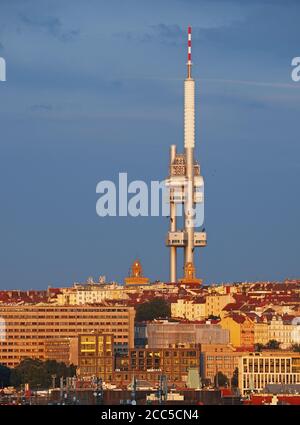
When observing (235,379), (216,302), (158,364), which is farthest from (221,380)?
(216,302)

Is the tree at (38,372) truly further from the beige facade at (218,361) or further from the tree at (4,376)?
the beige facade at (218,361)

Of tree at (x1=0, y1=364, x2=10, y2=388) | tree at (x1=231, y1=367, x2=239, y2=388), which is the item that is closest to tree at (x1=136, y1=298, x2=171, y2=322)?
tree at (x1=231, y1=367, x2=239, y2=388)

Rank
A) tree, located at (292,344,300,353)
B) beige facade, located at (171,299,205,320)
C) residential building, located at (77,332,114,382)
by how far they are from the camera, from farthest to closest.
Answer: beige facade, located at (171,299,205,320) → tree, located at (292,344,300,353) → residential building, located at (77,332,114,382)

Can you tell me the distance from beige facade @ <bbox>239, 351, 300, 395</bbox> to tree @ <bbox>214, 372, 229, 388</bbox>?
352 millimetres

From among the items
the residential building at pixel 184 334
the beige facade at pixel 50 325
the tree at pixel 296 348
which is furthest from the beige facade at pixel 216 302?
the tree at pixel 296 348

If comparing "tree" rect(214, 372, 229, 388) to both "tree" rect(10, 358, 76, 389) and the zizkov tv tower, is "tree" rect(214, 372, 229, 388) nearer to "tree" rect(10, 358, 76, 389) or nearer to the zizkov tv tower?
"tree" rect(10, 358, 76, 389)

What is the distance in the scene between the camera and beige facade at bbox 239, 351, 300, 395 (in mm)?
44562

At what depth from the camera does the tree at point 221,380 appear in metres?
45.1

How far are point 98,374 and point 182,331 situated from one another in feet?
28.3

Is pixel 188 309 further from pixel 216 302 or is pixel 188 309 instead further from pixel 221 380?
pixel 221 380

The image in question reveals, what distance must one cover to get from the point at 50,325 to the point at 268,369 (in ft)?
29.5

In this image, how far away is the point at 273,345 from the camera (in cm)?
5369

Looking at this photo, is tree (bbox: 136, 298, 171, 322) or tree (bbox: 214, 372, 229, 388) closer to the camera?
tree (bbox: 214, 372, 229, 388)
